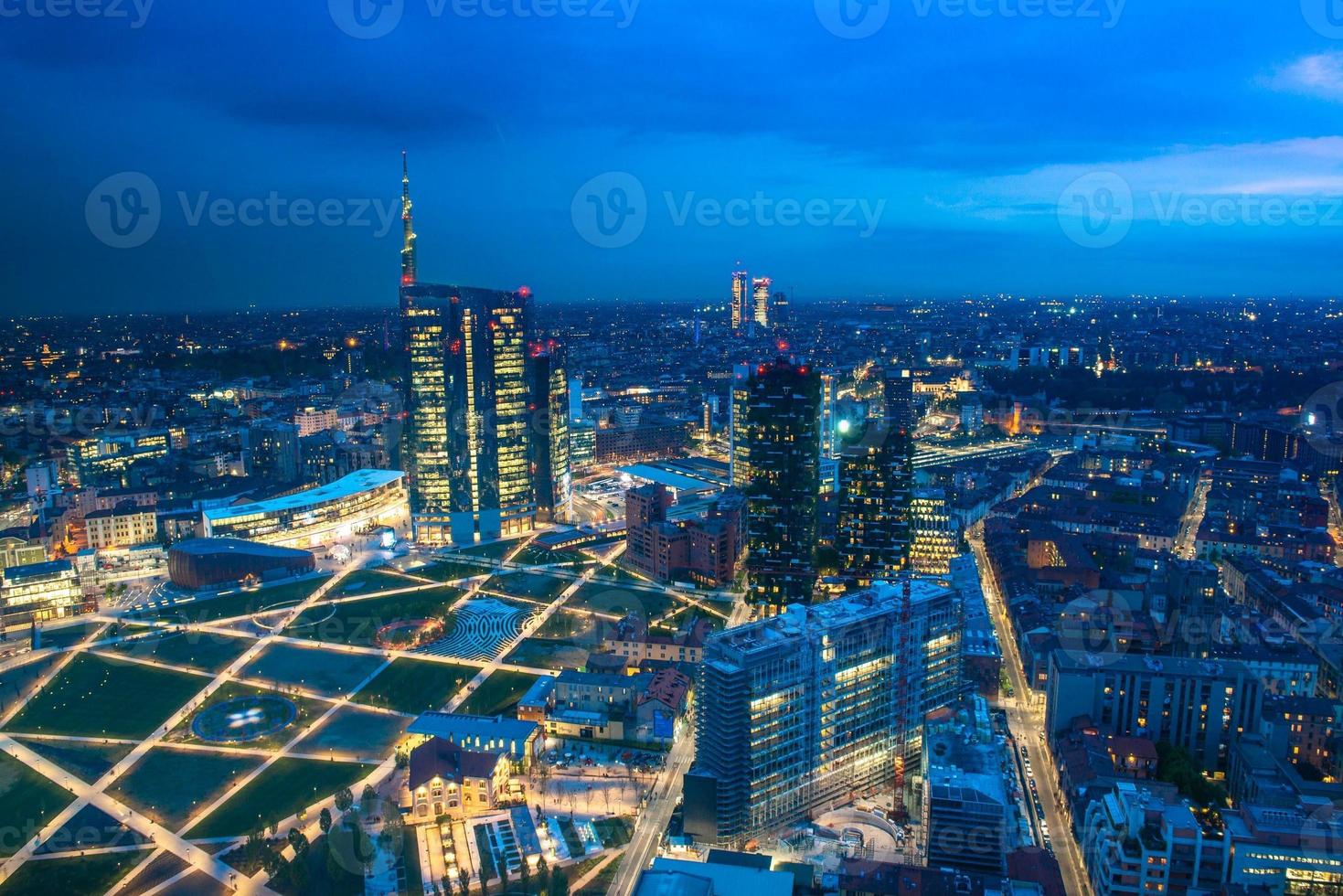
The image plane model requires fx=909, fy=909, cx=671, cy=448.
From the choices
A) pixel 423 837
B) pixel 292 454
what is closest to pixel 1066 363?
pixel 292 454

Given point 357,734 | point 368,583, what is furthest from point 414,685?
point 368,583

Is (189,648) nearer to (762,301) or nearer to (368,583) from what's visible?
(368,583)

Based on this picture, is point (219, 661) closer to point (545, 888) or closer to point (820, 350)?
point (545, 888)

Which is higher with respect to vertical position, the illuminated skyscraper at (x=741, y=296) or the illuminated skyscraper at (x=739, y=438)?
the illuminated skyscraper at (x=741, y=296)

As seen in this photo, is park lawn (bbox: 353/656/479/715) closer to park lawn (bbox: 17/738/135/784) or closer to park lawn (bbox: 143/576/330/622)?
park lawn (bbox: 17/738/135/784)

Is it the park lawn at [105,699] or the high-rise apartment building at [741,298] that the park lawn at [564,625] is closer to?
the park lawn at [105,699]

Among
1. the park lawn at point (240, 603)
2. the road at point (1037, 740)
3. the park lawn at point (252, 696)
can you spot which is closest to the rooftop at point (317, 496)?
the park lawn at point (240, 603)

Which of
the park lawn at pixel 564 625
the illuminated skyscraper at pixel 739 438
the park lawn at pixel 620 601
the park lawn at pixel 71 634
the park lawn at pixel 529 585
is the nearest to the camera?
the park lawn at pixel 71 634
